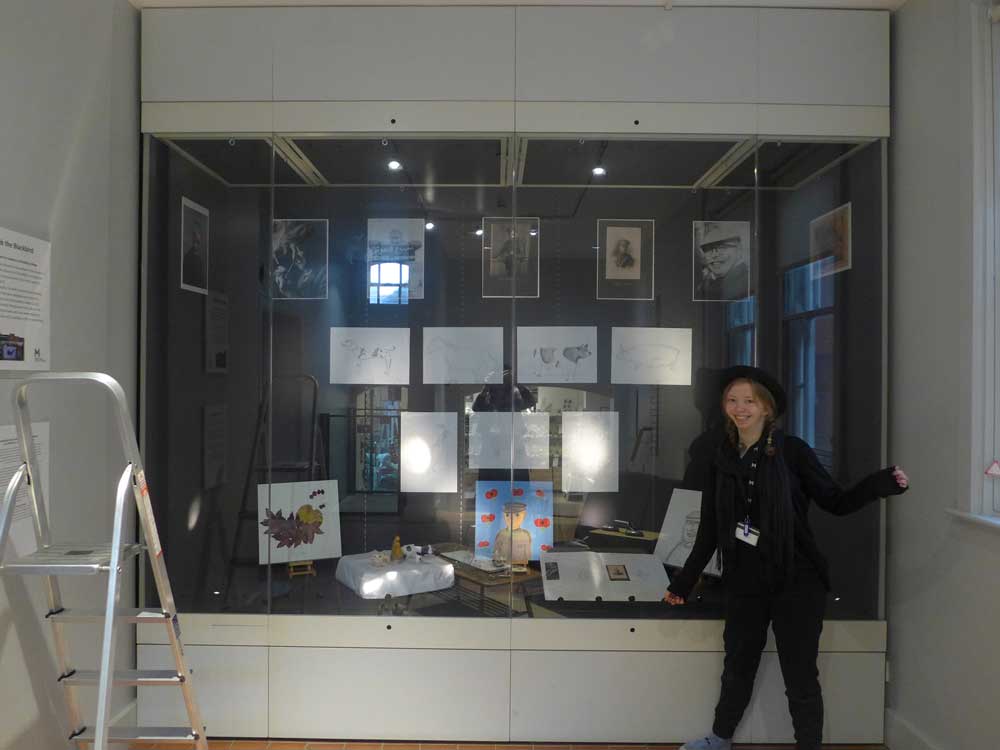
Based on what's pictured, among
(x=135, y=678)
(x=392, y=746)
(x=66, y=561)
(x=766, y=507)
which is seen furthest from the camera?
(x=392, y=746)

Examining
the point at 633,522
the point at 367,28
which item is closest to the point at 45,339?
the point at 367,28

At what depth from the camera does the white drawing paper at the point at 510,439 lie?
2.82 m

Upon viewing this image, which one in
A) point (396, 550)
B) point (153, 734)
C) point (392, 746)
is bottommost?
point (392, 746)

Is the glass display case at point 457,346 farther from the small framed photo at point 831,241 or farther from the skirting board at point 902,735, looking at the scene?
the skirting board at point 902,735

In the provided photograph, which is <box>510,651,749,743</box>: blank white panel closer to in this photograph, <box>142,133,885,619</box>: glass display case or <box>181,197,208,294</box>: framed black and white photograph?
<box>142,133,885,619</box>: glass display case

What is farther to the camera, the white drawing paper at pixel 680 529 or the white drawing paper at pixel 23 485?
the white drawing paper at pixel 680 529

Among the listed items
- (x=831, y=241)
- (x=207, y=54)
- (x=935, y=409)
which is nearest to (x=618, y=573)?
(x=935, y=409)

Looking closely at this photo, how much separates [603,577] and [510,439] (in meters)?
0.76

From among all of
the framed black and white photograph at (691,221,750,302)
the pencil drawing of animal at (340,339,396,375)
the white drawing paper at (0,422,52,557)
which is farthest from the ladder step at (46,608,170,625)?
the framed black and white photograph at (691,221,750,302)

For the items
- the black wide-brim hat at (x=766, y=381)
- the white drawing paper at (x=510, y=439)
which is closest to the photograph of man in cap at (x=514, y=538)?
the white drawing paper at (x=510, y=439)

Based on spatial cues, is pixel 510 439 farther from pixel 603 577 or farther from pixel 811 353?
pixel 811 353

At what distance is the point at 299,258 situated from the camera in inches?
111

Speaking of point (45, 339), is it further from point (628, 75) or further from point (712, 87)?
point (712, 87)

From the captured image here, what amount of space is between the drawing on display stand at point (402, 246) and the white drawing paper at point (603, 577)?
1.39 meters
